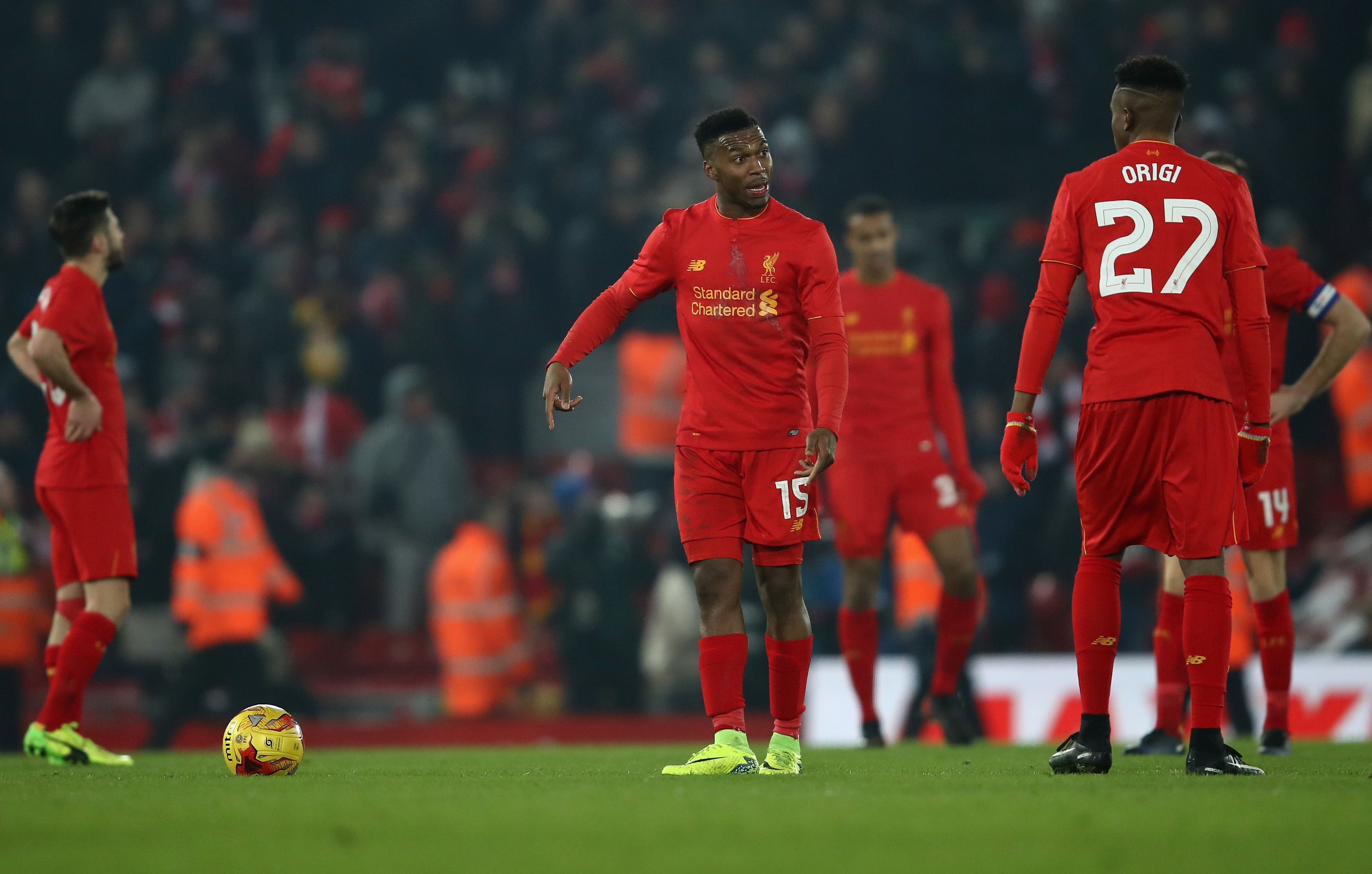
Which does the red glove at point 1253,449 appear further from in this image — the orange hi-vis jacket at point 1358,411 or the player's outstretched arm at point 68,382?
the orange hi-vis jacket at point 1358,411

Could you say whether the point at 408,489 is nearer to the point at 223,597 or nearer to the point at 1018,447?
the point at 223,597

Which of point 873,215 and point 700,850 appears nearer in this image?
point 700,850

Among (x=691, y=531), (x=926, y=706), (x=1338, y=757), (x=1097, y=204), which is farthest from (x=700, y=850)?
(x=926, y=706)

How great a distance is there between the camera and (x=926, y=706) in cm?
898

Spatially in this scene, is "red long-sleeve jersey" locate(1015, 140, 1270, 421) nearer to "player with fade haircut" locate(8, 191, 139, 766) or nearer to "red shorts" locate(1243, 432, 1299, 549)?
"red shorts" locate(1243, 432, 1299, 549)

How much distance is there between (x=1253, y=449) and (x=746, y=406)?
5.82 feet

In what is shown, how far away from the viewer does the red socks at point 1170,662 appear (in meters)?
7.19

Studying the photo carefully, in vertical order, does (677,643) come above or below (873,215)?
below

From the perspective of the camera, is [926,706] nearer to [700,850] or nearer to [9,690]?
[700,850]

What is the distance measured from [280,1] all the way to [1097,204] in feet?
48.5

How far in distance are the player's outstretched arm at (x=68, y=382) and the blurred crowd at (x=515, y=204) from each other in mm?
4831

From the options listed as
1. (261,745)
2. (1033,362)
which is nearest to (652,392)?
(261,745)

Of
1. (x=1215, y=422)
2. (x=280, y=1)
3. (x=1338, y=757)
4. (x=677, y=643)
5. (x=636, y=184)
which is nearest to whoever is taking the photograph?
(x=1215, y=422)

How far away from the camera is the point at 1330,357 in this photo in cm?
712
